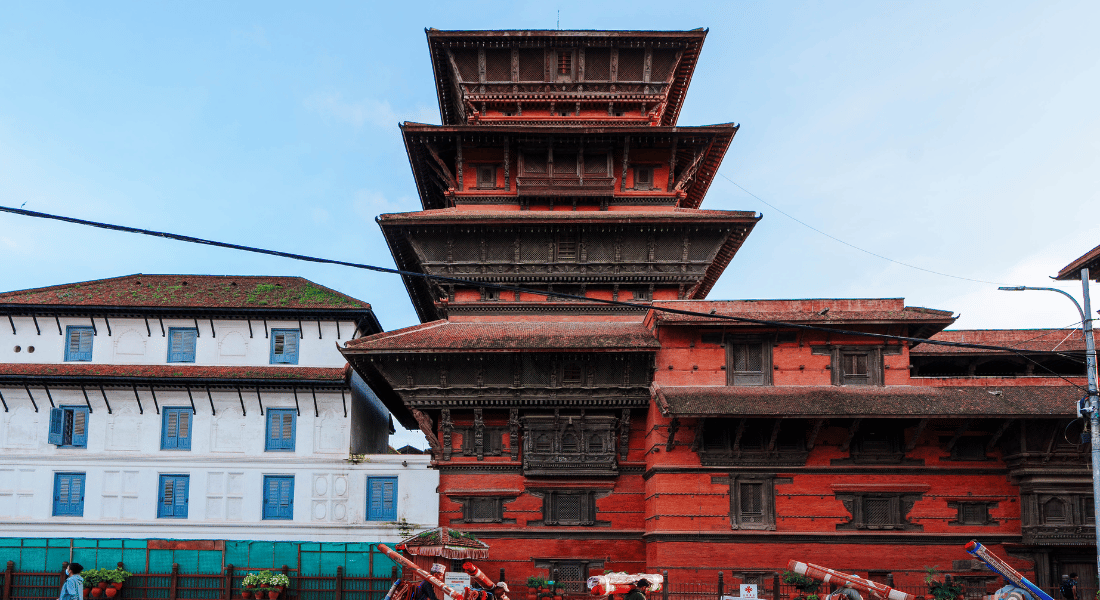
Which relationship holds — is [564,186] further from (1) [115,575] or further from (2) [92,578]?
(2) [92,578]

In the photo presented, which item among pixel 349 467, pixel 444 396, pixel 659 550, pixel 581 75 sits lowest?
pixel 659 550

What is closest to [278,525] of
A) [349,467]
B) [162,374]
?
[349,467]

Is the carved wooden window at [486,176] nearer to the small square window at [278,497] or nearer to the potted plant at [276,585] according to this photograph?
the small square window at [278,497]

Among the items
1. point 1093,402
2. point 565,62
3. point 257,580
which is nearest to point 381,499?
point 257,580

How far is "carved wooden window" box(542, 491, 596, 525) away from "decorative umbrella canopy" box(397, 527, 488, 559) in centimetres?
237

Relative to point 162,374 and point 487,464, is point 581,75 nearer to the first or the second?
point 487,464

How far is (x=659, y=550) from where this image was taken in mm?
25641

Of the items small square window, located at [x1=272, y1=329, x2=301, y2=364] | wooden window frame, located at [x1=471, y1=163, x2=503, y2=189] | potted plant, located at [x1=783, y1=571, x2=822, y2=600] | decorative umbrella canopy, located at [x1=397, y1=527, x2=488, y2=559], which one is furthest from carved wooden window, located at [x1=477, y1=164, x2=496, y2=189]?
potted plant, located at [x1=783, y1=571, x2=822, y2=600]

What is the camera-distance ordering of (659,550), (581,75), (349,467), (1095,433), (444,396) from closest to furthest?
1. (1095,433)
2. (659,550)
3. (444,396)
4. (349,467)
5. (581,75)

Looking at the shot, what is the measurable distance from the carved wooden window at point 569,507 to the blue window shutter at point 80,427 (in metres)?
16.1

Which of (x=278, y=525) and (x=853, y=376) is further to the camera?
(x=278, y=525)

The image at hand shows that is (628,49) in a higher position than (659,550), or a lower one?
higher

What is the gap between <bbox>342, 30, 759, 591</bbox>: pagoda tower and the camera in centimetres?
2767

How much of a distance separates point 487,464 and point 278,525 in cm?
746
